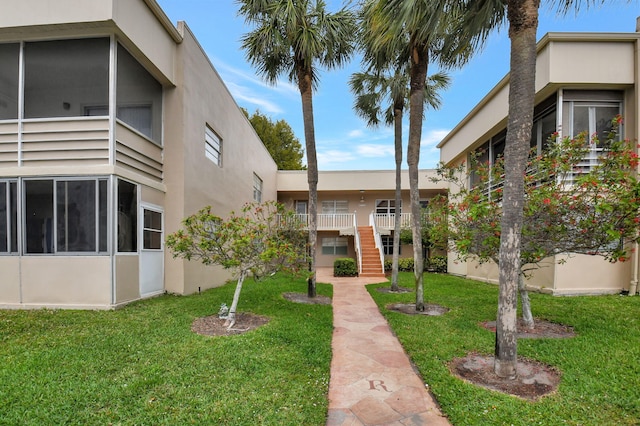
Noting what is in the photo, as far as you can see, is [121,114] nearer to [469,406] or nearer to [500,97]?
[469,406]

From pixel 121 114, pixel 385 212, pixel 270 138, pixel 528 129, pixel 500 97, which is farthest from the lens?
pixel 270 138

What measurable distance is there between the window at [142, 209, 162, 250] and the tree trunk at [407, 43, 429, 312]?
6180 mm

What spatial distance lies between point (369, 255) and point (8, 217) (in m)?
12.8

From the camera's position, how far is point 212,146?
35.6 feet

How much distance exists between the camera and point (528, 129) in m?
3.74

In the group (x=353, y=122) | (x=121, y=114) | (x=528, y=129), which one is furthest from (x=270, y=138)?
(x=528, y=129)

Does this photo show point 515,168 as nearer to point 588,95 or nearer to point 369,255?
point 588,95

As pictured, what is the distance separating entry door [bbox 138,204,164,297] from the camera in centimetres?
747

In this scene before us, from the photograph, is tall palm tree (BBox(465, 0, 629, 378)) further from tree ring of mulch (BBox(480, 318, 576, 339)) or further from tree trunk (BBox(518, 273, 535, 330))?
tree trunk (BBox(518, 273, 535, 330))

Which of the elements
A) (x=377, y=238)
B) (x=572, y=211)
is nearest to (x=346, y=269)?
(x=377, y=238)

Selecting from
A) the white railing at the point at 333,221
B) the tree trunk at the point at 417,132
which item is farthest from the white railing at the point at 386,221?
the tree trunk at the point at 417,132

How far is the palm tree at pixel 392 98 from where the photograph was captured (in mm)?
10828

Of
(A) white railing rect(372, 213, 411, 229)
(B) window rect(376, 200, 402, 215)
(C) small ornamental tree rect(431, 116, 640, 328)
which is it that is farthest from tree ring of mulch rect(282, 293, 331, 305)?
(B) window rect(376, 200, 402, 215)

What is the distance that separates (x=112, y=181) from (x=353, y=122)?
984 cm
